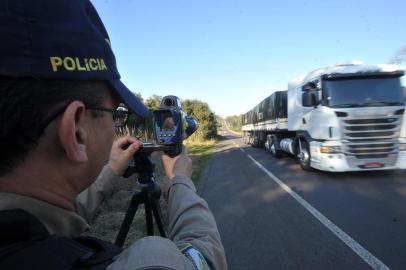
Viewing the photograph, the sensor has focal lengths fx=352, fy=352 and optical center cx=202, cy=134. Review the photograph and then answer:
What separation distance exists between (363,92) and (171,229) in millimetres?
9678

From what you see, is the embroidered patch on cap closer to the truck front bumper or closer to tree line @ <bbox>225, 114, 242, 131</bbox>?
the truck front bumper

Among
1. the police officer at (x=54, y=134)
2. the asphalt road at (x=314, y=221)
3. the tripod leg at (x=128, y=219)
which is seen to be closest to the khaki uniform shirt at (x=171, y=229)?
the police officer at (x=54, y=134)

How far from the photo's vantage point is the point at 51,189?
1025 millimetres

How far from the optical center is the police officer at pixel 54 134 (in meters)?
0.81

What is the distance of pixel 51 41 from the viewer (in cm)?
95

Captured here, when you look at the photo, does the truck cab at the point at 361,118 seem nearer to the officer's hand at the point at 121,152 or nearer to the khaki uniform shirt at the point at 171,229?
the officer's hand at the point at 121,152

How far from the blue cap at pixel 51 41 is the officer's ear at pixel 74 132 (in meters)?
0.09

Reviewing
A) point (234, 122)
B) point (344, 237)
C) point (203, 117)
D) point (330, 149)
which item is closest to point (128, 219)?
point (344, 237)

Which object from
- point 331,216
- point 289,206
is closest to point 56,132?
point 331,216

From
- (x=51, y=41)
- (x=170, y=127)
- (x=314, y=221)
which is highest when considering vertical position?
(x=51, y=41)

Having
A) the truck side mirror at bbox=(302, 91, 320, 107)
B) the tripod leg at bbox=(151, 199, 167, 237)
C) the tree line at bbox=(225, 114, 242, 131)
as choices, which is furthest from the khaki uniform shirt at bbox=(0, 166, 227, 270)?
the tree line at bbox=(225, 114, 242, 131)

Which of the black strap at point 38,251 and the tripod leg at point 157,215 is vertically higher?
the black strap at point 38,251

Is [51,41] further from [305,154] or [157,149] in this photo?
[305,154]

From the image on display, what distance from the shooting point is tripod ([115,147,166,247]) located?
2.06 metres
